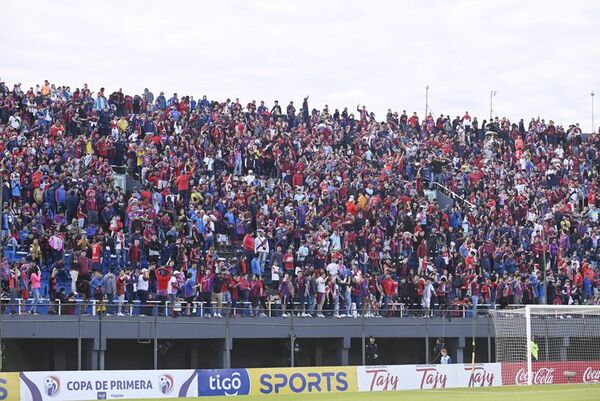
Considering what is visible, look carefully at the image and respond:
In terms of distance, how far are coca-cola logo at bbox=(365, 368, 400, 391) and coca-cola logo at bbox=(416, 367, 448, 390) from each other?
48.0 inches

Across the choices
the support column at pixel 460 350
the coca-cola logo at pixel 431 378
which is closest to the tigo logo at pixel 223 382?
the coca-cola logo at pixel 431 378

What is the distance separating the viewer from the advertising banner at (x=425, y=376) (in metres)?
35.2

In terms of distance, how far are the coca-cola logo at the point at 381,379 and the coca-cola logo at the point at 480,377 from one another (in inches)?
131

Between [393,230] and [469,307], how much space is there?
14.5 feet

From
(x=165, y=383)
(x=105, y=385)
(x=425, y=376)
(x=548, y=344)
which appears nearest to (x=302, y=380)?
(x=165, y=383)

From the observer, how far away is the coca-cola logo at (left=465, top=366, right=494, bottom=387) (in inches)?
1490

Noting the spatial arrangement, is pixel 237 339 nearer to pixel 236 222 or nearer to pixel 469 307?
pixel 236 222

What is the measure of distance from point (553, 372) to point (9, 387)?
63.7 feet

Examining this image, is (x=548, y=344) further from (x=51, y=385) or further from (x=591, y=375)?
(x=51, y=385)

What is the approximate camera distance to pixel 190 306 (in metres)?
39.0

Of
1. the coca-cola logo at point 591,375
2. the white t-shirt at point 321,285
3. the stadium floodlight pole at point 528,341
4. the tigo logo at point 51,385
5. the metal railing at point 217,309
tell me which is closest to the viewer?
the tigo logo at point 51,385

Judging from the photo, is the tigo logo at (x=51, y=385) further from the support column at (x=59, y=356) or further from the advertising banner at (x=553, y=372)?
the advertising banner at (x=553, y=372)

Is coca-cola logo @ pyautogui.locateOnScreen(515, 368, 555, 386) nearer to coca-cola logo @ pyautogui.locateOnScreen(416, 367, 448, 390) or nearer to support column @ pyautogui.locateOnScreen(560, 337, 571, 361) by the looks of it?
support column @ pyautogui.locateOnScreen(560, 337, 571, 361)

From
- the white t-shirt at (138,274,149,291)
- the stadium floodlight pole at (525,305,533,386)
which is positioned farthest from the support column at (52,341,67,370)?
the stadium floodlight pole at (525,305,533,386)
